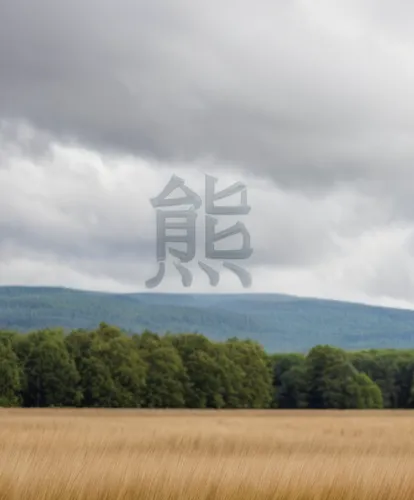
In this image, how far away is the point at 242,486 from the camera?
1144cm

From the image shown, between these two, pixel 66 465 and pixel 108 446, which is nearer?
pixel 66 465

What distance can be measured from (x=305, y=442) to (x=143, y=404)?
57971 millimetres

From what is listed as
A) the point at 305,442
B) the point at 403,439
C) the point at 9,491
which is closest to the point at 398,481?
the point at 9,491

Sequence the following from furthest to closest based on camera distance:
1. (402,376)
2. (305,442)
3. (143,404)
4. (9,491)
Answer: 1. (402,376)
2. (143,404)
3. (305,442)
4. (9,491)

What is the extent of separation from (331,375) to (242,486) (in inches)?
Result: 2970

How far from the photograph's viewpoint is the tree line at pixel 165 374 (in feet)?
260

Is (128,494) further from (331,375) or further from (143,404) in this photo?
(331,375)

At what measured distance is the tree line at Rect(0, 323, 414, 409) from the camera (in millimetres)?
79250

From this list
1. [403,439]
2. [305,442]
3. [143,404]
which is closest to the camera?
[305,442]

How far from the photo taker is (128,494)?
11281 millimetres

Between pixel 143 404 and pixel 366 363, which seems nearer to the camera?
pixel 143 404

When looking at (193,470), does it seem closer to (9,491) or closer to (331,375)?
(9,491)

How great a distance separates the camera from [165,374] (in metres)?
81.3

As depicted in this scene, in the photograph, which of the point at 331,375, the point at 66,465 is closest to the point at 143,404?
the point at 331,375
